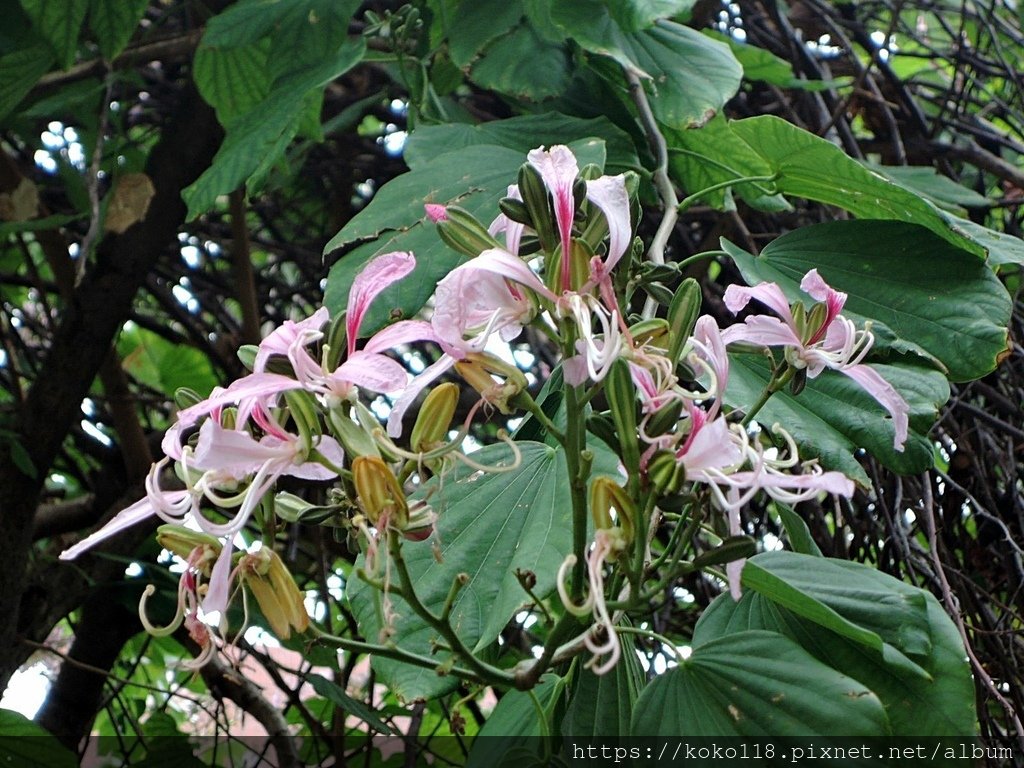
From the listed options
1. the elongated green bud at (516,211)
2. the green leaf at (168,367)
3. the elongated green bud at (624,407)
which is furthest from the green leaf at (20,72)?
the elongated green bud at (624,407)

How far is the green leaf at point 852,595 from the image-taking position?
22.7 inches

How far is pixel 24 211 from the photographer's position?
1488mm

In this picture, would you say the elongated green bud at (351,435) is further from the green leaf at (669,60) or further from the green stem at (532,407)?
the green leaf at (669,60)

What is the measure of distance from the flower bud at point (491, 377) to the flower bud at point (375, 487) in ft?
0.25

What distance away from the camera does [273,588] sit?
0.53 metres

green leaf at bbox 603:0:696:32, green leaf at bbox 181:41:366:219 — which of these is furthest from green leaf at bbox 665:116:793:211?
green leaf at bbox 181:41:366:219

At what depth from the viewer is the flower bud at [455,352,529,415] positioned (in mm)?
537

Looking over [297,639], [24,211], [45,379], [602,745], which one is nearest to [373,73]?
[24,211]

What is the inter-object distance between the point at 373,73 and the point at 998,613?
1.22 m

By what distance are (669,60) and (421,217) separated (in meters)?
0.37

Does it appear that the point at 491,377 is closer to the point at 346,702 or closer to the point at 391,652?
the point at 391,652

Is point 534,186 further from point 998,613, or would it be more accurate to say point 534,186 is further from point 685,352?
point 998,613

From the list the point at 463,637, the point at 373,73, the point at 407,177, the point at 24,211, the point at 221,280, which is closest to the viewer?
the point at 463,637

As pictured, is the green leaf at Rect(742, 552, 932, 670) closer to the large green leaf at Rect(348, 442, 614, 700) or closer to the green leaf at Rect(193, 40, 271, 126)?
the large green leaf at Rect(348, 442, 614, 700)
